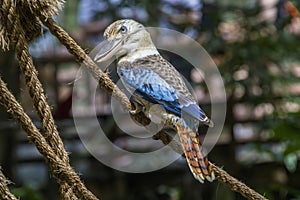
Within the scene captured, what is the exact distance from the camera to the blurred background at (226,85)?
2703 millimetres

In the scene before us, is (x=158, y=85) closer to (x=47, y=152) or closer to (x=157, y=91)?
(x=157, y=91)

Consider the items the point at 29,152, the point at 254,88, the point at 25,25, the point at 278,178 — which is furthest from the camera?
the point at 29,152

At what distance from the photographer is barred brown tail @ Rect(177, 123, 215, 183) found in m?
1.08

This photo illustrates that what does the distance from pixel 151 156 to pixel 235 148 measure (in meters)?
0.48

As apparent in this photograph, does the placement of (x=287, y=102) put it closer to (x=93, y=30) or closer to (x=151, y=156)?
(x=151, y=156)

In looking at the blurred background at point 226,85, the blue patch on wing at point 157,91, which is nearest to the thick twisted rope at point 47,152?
the blue patch on wing at point 157,91

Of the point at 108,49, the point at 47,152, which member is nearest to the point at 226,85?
the point at 108,49

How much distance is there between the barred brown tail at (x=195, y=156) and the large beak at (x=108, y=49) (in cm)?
20

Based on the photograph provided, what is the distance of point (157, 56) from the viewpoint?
1287mm

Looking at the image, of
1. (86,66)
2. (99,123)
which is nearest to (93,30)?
(99,123)

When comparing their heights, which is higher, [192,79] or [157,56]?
[157,56]

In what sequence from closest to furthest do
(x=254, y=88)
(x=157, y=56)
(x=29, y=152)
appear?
(x=157, y=56) < (x=254, y=88) < (x=29, y=152)

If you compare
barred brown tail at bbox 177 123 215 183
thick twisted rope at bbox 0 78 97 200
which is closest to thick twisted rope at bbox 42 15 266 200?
barred brown tail at bbox 177 123 215 183

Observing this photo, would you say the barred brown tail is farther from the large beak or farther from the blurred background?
the blurred background
